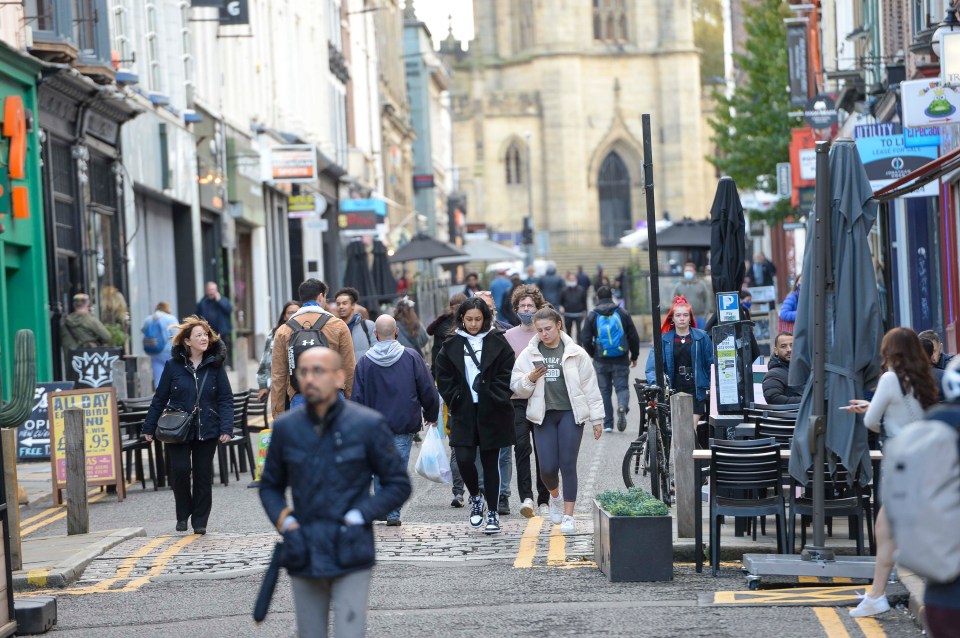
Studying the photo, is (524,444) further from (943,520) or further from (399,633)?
(943,520)

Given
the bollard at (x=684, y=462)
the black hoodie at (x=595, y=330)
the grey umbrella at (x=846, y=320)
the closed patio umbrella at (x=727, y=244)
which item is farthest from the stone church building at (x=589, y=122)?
the grey umbrella at (x=846, y=320)

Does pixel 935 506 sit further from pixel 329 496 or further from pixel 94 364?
pixel 94 364

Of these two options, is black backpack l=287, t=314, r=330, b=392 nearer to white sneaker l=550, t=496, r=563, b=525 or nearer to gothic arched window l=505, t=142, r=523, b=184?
white sneaker l=550, t=496, r=563, b=525

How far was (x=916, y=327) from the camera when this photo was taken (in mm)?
25094

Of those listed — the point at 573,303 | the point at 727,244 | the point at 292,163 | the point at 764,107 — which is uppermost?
the point at 764,107

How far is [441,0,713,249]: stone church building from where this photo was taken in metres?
93.9

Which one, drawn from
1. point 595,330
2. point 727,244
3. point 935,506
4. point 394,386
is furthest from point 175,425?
point 935,506

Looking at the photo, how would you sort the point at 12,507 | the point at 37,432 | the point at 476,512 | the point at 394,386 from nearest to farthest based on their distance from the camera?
1. the point at 12,507
2. the point at 476,512
3. the point at 394,386
4. the point at 37,432

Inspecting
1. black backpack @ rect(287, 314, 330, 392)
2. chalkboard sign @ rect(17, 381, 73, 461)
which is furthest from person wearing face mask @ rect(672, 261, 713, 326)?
black backpack @ rect(287, 314, 330, 392)

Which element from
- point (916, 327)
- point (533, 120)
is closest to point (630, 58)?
point (533, 120)

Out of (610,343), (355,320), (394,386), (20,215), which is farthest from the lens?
(20,215)

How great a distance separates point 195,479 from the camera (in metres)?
13.1

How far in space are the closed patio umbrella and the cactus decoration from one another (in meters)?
6.36

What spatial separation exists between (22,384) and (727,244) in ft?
21.8
